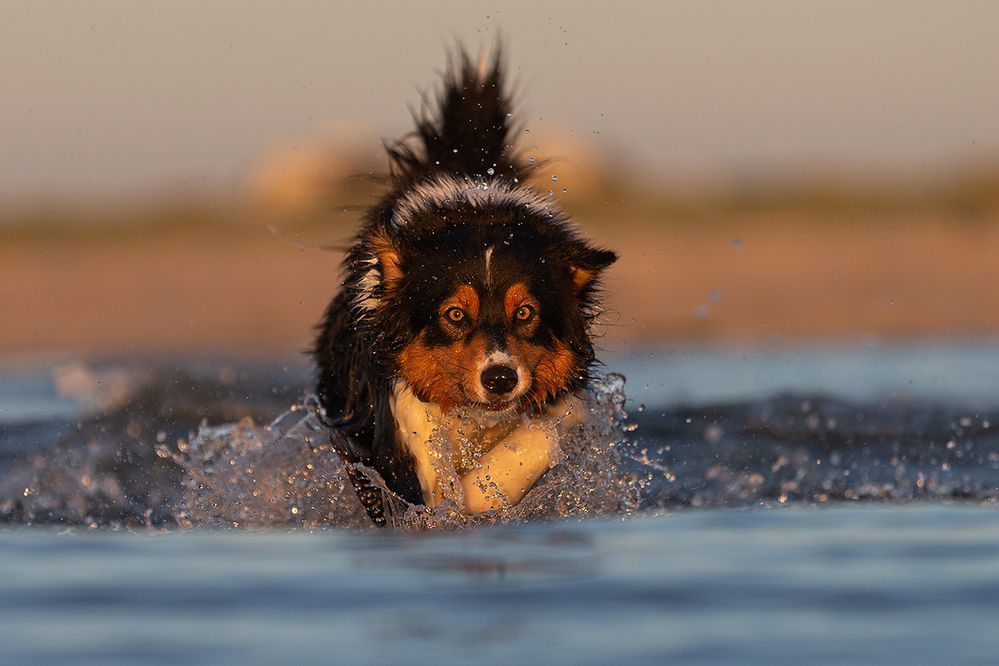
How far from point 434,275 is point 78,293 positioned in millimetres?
14316

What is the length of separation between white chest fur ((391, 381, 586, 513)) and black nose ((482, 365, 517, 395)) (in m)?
0.42

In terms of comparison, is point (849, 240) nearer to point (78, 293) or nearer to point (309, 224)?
point (309, 224)

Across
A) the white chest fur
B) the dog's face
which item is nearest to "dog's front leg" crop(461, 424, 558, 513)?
the white chest fur

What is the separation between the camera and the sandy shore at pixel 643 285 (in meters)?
15.9

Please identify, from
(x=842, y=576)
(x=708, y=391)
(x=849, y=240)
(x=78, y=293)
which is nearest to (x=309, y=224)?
(x=78, y=293)

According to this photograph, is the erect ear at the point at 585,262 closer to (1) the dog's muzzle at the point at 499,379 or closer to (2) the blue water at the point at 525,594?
(1) the dog's muzzle at the point at 499,379

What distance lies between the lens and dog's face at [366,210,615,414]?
19.9ft

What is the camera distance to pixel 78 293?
64.8ft

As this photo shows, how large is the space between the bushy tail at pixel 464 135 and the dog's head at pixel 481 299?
0.62 m

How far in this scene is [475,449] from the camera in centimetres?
644

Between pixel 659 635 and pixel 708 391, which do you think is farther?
pixel 708 391

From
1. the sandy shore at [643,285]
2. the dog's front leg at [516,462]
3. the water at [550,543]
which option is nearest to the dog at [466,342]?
the dog's front leg at [516,462]

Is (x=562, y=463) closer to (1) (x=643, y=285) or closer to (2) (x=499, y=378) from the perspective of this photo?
(2) (x=499, y=378)

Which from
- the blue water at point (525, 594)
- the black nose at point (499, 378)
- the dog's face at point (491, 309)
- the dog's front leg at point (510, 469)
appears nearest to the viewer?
the blue water at point (525, 594)
